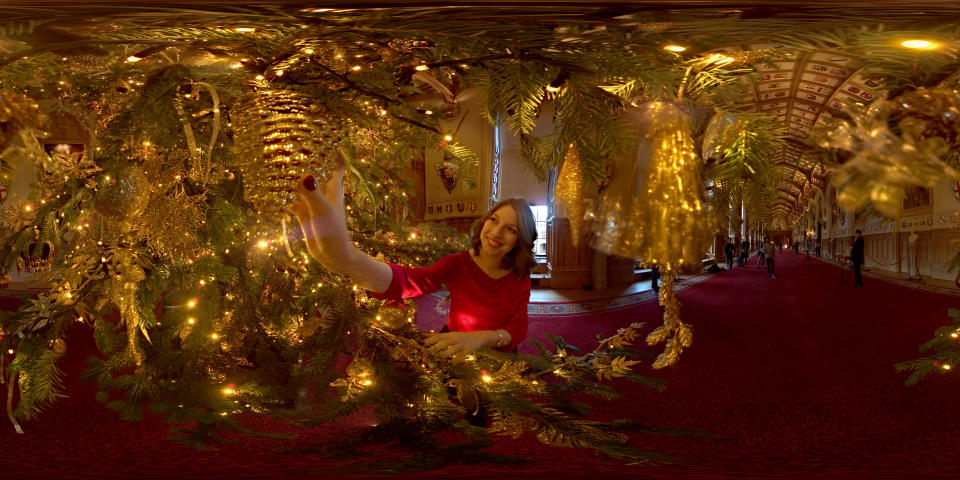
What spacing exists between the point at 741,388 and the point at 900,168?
327 mm

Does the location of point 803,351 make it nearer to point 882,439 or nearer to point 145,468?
point 882,439

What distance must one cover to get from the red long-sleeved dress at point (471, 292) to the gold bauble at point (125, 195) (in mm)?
371

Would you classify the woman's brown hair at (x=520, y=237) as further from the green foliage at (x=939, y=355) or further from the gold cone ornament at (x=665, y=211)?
the green foliage at (x=939, y=355)

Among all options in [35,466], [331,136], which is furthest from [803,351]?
[35,466]

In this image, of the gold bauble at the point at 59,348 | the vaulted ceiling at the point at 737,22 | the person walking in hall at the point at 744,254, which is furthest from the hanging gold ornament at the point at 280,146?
the person walking in hall at the point at 744,254

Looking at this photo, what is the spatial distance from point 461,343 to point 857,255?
56 cm

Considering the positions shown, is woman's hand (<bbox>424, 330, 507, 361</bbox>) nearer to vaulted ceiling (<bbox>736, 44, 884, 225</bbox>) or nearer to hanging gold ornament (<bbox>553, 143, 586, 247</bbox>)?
hanging gold ornament (<bbox>553, 143, 586, 247</bbox>)

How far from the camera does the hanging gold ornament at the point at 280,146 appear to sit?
2.00ft

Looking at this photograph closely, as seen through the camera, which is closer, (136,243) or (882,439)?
(882,439)

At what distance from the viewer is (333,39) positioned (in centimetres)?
67

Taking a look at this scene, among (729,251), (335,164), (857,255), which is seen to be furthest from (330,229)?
(857,255)

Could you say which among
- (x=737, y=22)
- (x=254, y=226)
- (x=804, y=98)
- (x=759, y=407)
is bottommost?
(x=759, y=407)

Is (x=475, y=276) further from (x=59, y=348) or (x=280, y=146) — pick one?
(x=59, y=348)

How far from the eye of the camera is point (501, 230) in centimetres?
70
